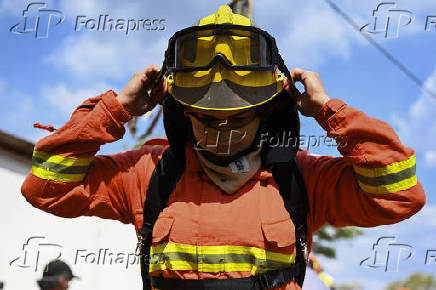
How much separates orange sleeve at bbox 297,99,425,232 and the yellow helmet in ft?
1.28

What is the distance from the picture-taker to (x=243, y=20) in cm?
304

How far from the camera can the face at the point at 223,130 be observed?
9.32ft

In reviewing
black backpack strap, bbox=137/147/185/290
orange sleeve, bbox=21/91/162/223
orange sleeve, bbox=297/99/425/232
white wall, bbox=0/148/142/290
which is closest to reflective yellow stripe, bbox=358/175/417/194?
orange sleeve, bbox=297/99/425/232

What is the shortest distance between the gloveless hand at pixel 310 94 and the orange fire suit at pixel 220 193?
0.24 ft

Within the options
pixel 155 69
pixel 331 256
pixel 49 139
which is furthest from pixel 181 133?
pixel 331 256

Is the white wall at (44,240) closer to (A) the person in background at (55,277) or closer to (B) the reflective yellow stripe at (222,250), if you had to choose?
(A) the person in background at (55,277)

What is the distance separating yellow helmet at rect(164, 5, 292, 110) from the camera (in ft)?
9.14

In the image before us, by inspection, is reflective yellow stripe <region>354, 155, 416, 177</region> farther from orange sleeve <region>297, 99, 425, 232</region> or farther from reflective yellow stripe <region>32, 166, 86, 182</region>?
reflective yellow stripe <region>32, 166, 86, 182</region>

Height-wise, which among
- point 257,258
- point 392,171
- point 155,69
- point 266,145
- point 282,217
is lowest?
point 257,258

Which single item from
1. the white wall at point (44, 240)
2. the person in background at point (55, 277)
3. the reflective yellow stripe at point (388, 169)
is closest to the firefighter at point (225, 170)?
the reflective yellow stripe at point (388, 169)

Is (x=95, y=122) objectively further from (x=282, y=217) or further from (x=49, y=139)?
(x=282, y=217)

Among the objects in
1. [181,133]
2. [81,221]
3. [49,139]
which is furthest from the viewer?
[81,221]

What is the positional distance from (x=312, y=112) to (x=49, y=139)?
Result: 1.43 meters

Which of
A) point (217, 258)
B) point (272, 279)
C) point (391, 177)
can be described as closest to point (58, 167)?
point (217, 258)
